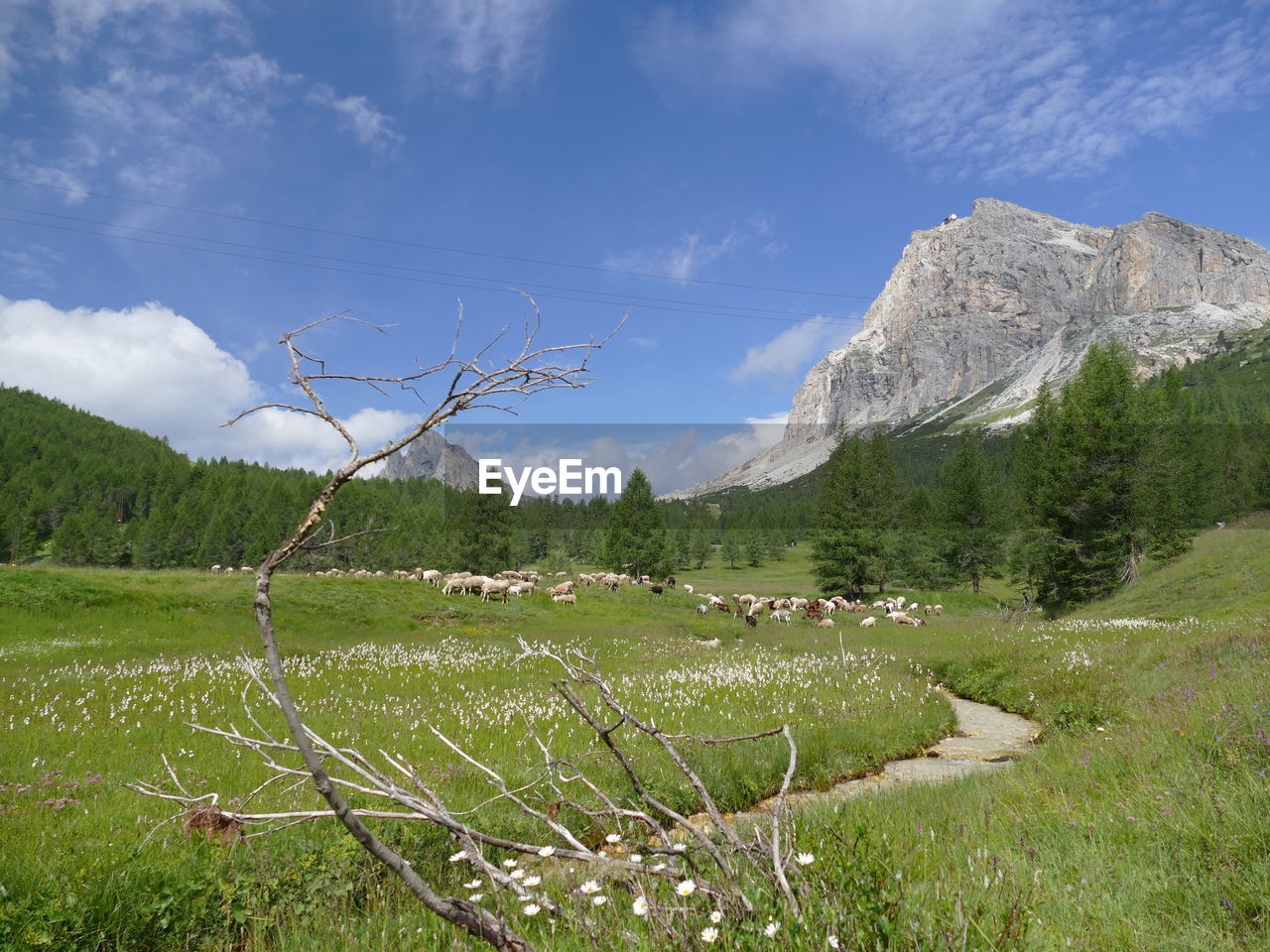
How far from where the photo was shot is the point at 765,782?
9.43 metres

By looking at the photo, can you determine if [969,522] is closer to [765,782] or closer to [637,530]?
[637,530]

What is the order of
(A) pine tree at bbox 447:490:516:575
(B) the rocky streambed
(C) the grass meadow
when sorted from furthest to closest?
1. (A) pine tree at bbox 447:490:516:575
2. (B) the rocky streambed
3. (C) the grass meadow

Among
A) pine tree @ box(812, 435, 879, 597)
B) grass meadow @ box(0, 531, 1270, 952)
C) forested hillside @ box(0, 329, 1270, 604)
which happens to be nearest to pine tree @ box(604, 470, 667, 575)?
forested hillside @ box(0, 329, 1270, 604)

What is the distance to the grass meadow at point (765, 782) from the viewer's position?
12.3 feet

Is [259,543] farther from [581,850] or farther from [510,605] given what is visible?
[581,850]

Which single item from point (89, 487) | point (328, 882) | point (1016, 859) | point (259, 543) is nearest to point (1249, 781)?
point (1016, 859)

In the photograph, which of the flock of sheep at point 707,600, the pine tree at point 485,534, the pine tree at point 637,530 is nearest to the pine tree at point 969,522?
the flock of sheep at point 707,600

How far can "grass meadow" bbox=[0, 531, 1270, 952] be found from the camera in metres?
3.76

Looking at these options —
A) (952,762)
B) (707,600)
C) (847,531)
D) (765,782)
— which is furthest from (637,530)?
(765,782)

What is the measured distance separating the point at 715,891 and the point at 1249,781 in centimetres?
492

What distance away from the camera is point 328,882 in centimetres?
538

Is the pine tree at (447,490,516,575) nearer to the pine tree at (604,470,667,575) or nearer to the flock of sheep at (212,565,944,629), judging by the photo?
the pine tree at (604,470,667,575)

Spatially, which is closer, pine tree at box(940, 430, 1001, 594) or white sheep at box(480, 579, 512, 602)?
white sheep at box(480, 579, 512, 602)

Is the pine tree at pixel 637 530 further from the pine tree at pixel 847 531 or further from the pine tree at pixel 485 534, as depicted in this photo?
the pine tree at pixel 847 531
